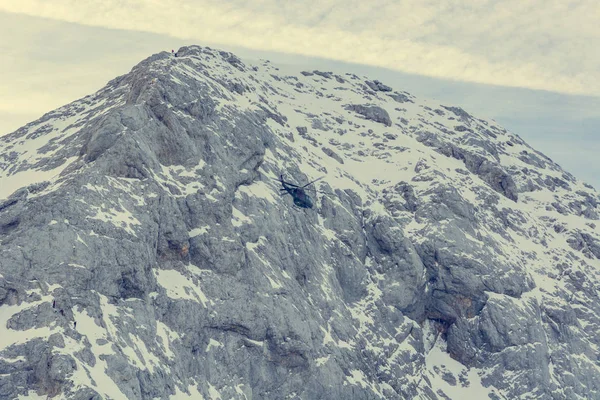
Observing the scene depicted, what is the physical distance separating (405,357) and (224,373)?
4024 centimetres

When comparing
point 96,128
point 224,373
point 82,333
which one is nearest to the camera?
point 82,333

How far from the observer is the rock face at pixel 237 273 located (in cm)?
12825

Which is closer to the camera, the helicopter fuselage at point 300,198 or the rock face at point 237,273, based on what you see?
the rock face at point 237,273

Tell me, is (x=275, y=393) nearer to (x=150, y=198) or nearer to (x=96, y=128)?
(x=150, y=198)

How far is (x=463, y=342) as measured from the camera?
576 feet

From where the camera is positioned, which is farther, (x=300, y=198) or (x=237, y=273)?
(x=300, y=198)

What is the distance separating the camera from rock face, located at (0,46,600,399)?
128 m

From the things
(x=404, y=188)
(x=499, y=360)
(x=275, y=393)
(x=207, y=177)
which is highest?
(x=207, y=177)

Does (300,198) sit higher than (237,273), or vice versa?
(300,198)

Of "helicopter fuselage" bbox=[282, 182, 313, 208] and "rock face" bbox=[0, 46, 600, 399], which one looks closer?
"rock face" bbox=[0, 46, 600, 399]

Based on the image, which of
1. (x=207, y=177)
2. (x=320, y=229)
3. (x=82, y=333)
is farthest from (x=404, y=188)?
(x=82, y=333)

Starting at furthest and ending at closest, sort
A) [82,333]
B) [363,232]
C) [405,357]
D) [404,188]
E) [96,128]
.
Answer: [404,188] → [363,232] → [405,357] → [96,128] → [82,333]

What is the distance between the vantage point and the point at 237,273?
148250mm

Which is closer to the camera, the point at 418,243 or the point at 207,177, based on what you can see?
the point at 207,177
